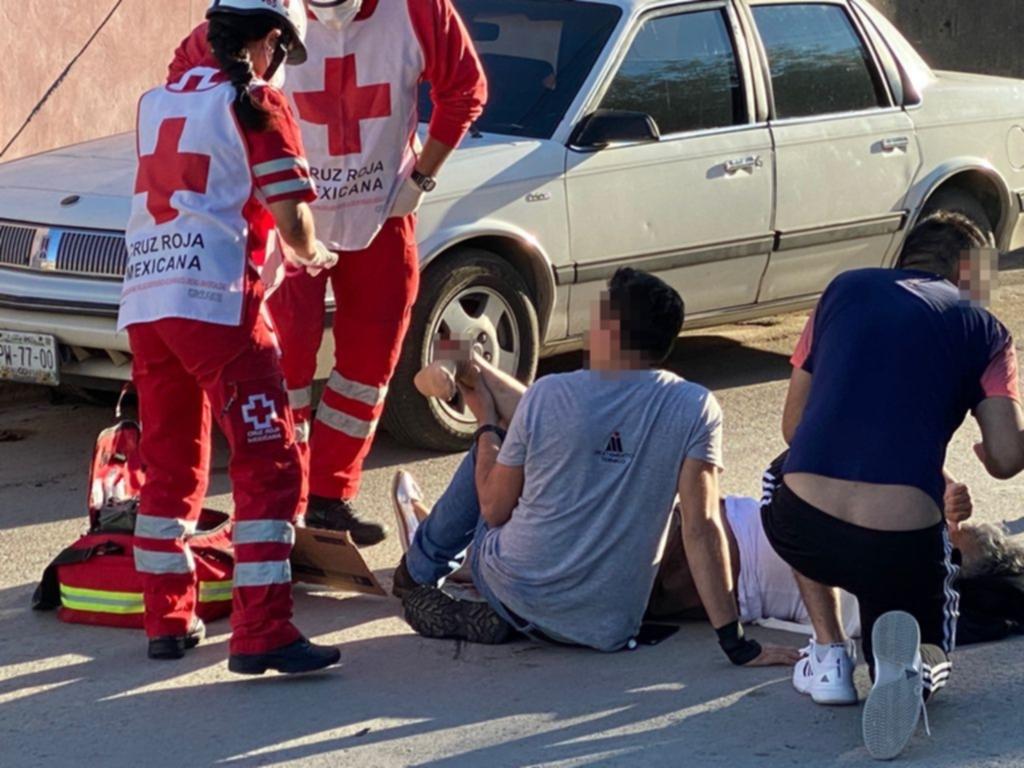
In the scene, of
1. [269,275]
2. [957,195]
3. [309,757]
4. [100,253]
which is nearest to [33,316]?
[100,253]

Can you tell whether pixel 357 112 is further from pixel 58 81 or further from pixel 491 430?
pixel 58 81

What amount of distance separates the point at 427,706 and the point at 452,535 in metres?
0.75

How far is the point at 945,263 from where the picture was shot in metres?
4.76

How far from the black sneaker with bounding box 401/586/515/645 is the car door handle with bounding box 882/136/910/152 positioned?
13.1 feet

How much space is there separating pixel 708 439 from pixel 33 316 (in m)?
2.98

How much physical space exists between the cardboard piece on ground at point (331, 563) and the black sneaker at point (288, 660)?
0.49 m

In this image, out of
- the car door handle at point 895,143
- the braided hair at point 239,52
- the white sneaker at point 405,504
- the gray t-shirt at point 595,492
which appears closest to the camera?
the braided hair at point 239,52

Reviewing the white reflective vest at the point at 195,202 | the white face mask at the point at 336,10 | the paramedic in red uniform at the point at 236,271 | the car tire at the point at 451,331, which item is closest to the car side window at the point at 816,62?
the car tire at the point at 451,331

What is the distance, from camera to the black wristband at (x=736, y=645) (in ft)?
16.6

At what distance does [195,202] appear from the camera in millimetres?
5016

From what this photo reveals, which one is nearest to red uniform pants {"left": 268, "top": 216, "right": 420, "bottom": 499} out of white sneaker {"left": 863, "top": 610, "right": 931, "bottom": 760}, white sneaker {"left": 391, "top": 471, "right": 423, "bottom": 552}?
white sneaker {"left": 391, "top": 471, "right": 423, "bottom": 552}

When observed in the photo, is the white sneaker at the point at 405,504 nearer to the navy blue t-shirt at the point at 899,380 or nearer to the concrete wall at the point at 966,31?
the navy blue t-shirt at the point at 899,380

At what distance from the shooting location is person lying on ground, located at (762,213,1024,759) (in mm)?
4527

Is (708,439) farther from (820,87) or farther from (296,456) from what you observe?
(820,87)
